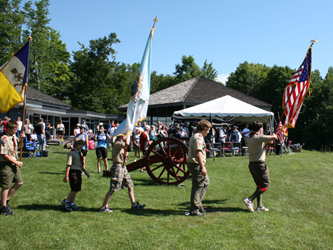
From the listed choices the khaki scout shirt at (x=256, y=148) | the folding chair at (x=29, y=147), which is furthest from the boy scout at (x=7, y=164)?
the folding chair at (x=29, y=147)

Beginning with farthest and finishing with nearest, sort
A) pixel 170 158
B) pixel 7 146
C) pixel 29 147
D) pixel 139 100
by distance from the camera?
pixel 29 147 → pixel 170 158 → pixel 139 100 → pixel 7 146

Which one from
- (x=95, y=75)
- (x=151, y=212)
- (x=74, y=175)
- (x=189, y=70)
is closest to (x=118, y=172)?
(x=74, y=175)

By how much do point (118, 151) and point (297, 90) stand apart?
20.3 ft

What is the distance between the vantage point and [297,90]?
884 centimetres

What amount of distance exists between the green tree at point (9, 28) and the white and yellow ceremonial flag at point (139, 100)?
3091cm

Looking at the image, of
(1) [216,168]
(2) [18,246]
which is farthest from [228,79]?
(2) [18,246]

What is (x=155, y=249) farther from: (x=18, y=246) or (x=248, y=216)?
(x=248, y=216)

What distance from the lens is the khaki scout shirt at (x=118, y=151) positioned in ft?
17.2

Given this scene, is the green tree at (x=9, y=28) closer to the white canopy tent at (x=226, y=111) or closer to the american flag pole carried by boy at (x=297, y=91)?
the white canopy tent at (x=226, y=111)

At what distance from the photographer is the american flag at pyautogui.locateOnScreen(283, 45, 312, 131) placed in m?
8.41

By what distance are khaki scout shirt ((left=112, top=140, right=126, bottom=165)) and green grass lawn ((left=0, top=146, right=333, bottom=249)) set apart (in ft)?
3.14

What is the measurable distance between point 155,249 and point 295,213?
3.04m

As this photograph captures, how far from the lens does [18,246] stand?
3.76 meters

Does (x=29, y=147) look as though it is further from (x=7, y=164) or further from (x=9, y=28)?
(x=9, y=28)
